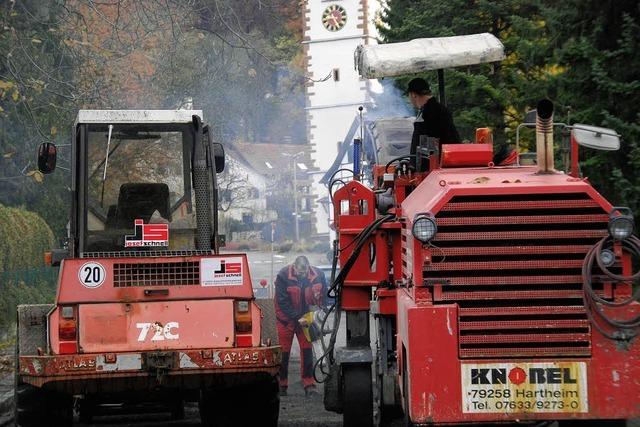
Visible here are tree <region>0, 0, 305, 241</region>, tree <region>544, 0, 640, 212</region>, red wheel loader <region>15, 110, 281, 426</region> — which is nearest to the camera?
red wheel loader <region>15, 110, 281, 426</region>

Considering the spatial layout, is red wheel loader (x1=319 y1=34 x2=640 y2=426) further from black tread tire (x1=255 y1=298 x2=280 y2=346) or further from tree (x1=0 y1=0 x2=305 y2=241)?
tree (x1=0 y1=0 x2=305 y2=241)

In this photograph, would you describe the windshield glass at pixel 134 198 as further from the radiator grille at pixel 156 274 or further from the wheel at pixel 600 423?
the wheel at pixel 600 423

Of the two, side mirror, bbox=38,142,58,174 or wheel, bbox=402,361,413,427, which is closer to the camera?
wheel, bbox=402,361,413,427

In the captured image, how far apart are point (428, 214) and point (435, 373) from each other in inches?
38.8


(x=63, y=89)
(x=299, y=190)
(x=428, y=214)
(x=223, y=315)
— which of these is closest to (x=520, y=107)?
(x=63, y=89)

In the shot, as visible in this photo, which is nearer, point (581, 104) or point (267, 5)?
point (581, 104)

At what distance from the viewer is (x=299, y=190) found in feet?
238

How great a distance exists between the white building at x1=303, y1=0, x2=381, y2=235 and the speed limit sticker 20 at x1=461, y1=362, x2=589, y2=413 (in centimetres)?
6020

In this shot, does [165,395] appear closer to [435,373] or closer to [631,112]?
[435,373]

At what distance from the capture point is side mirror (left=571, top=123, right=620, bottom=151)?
8172 mm


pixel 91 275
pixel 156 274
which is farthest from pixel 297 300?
pixel 91 275

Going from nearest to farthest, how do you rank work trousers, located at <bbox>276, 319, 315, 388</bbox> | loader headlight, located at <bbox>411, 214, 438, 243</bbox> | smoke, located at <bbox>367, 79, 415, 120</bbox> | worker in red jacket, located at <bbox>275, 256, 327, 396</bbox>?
loader headlight, located at <bbox>411, 214, 438, 243</bbox> → work trousers, located at <bbox>276, 319, 315, 388</bbox> → worker in red jacket, located at <bbox>275, 256, 327, 396</bbox> → smoke, located at <bbox>367, 79, 415, 120</bbox>

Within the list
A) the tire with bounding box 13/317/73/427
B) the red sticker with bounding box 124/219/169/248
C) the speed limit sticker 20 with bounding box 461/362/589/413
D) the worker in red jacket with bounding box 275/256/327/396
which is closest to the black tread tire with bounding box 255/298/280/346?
the red sticker with bounding box 124/219/169/248

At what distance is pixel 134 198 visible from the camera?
1115 centimetres
